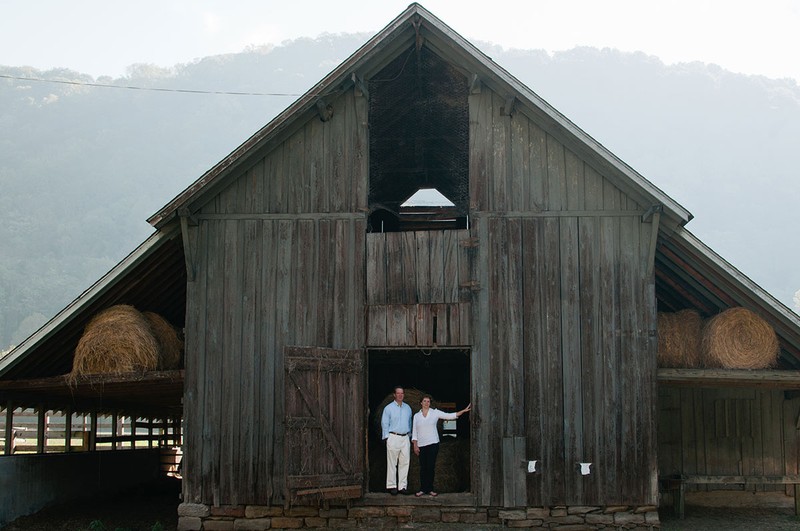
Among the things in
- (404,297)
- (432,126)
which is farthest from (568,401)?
(432,126)

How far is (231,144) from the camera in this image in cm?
14988

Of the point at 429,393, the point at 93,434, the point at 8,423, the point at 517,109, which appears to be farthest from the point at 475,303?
the point at 93,434

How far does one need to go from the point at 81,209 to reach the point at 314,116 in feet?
369

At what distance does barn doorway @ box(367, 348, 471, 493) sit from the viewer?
54.6 ft

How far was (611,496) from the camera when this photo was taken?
14.2m

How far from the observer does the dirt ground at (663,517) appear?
51.3 feet

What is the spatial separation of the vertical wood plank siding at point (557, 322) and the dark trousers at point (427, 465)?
2.86ft

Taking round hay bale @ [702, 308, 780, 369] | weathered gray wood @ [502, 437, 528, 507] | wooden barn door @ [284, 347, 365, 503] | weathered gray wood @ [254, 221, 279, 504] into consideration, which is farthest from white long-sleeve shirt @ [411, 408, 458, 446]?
round hay bale @ [702, 308, 780, 369]

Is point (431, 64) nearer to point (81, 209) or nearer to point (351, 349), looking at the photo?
point (351, 349)

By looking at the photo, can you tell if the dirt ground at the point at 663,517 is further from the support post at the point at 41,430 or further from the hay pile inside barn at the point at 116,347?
the hay pile inside barn at the point at 116,347

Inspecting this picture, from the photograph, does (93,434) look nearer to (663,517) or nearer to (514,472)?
(514,472)

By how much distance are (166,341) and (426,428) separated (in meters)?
4.54

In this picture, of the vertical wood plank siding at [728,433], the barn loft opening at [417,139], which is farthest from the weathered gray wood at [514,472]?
the barn loft opening at [417,139]

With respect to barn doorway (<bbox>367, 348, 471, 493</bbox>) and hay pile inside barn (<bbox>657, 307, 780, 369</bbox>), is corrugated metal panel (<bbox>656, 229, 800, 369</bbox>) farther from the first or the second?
barn doorway (<bbox>367, 348, 471, 493</bbox>)
